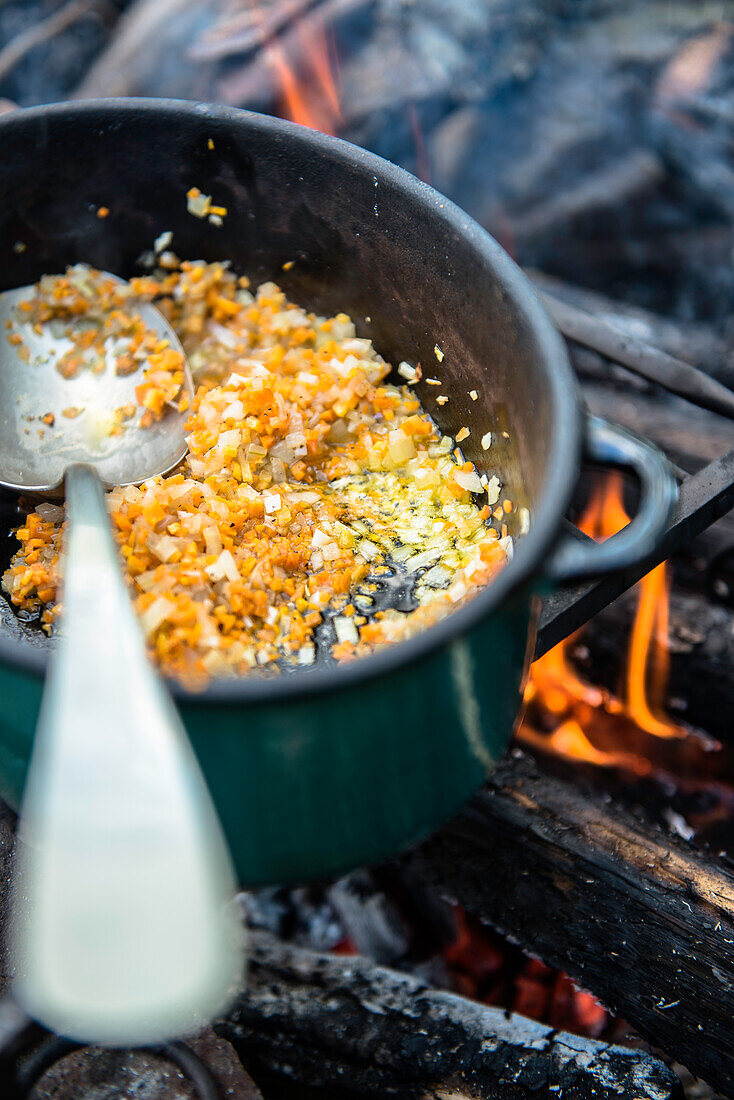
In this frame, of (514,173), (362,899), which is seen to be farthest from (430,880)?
(514,173)

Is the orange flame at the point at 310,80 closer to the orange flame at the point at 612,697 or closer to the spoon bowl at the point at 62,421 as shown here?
the spoon bowl at the point at 62,421

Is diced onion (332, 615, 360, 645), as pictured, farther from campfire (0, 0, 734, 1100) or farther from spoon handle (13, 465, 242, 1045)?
spoon handle (13, 465, 242, 1045)

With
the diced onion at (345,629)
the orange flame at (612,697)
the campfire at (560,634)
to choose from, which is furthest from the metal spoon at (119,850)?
the orange flame at (612,697)

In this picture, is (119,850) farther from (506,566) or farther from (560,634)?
(560,634)

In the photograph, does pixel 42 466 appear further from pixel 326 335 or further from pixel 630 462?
pixel 630 462

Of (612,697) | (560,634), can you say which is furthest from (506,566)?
(612,697)

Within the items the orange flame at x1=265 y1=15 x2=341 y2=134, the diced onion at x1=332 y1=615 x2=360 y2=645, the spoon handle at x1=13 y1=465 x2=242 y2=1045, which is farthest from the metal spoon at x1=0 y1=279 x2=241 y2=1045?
the orange flame at x1=265 y1=15 x2=341 y2=134

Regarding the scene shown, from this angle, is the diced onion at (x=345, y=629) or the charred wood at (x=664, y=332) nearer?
the diced onion at (x=345, y=629)
